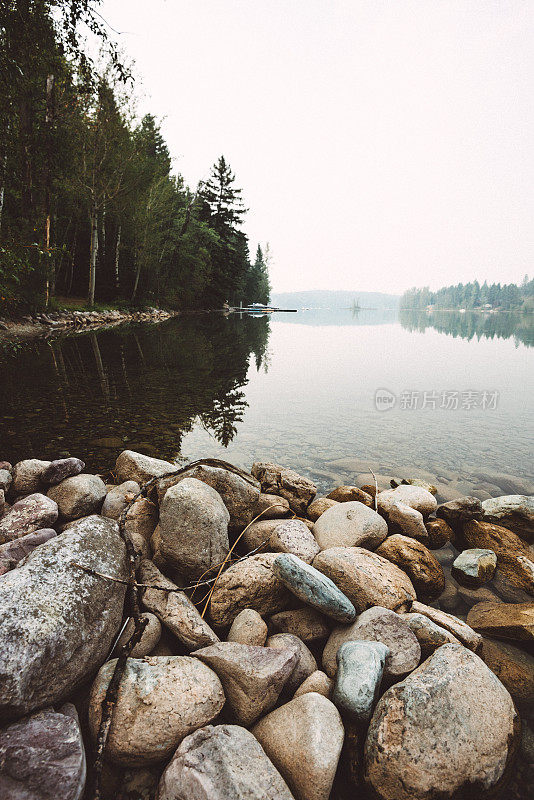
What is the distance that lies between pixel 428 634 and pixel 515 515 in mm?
3069

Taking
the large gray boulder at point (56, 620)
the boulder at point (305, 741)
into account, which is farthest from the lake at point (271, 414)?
the boulder at point (305, 741)

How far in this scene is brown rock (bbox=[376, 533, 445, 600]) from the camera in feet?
12.3

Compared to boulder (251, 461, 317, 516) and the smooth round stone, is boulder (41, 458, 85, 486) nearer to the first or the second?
boulder (251, 461, 317, 516)

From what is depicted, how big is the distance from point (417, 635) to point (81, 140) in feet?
102

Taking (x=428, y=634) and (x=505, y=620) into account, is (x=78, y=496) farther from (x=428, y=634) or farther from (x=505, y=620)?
(x=505, y=620)

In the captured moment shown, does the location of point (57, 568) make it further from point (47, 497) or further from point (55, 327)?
point (55, 327)

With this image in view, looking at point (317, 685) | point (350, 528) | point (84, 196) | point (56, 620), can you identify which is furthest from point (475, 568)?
point (84, 196)

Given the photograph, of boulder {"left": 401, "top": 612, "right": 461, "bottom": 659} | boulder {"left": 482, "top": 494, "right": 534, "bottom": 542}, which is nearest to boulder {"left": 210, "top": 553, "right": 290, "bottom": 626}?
boulder {"left": 401, "top": 612, "right": 461, "bottom": 659}

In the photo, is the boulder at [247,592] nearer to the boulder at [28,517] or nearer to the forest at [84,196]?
the boulder at [28,517]

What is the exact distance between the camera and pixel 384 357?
2289cm

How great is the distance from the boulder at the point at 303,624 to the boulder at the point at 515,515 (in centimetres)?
325

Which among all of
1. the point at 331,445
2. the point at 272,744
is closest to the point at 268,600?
the point at 272,744

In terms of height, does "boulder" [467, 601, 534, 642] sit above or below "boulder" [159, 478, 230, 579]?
below

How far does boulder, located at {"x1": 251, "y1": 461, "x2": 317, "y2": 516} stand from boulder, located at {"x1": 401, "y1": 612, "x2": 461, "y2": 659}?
2.13 metres
